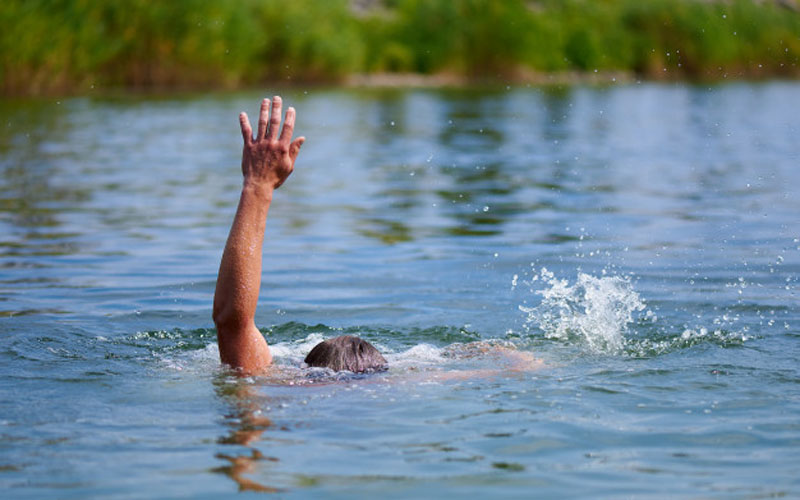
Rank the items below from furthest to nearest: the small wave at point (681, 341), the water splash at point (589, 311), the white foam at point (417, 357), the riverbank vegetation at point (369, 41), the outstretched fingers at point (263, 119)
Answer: the riverbank vegetation at point (369, 41), the water splash at point (589, 311), the small wave at point (681, 341), the white foam at point (417, 357), the outstretched fingers at point (263, 119)

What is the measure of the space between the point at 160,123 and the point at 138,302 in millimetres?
24006

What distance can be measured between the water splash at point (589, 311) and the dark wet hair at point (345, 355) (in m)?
1.79

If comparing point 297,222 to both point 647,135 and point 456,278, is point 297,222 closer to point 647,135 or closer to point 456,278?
point 456,278

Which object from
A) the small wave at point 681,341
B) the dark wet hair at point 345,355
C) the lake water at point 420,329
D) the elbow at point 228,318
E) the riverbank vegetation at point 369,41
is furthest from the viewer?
the riverbank vegetation at point 369,41

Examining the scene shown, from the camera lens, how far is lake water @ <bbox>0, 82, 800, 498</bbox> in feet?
17.1

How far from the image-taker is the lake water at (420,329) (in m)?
5.21

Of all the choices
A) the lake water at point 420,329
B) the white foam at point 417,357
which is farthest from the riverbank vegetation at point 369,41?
the white foam at point 417,357

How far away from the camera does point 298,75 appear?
62.7 metres

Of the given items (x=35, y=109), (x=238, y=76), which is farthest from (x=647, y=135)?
(x=238, y=76)

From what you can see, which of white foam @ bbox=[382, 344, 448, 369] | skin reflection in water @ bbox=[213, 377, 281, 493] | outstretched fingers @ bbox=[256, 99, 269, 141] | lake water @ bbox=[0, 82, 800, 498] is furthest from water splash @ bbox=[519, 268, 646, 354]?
outstretched fingers @ bbox=[256, 99, 269, 141]

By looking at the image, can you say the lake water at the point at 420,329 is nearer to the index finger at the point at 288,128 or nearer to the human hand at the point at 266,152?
the human hand at the point at 266,152

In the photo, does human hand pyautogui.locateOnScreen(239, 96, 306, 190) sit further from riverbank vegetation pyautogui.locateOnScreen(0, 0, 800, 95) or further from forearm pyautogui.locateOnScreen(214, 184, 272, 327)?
riverbank vegetation pyautogui.locateOnScreen(0, 0, 800, 95)

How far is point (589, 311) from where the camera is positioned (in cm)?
834

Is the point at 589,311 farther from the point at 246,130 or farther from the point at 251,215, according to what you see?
the point at 246,130
